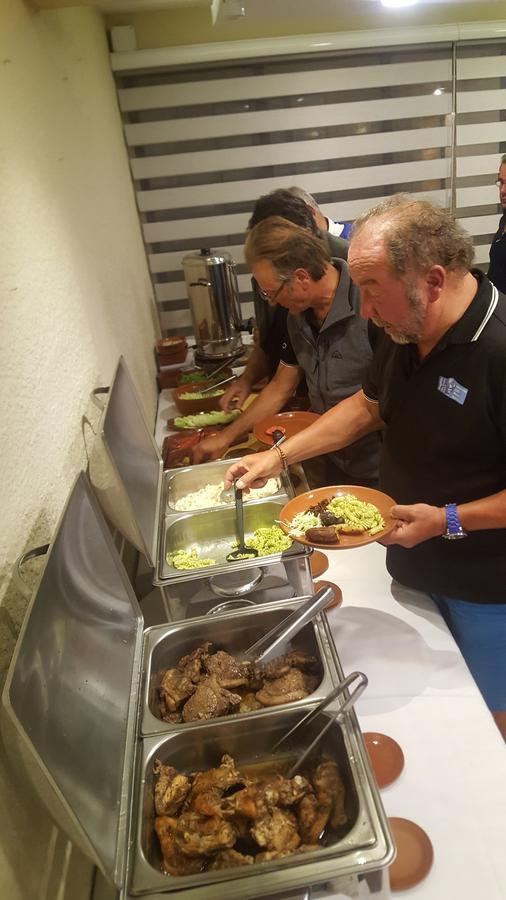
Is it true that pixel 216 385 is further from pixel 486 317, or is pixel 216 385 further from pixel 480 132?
pixel 480 132

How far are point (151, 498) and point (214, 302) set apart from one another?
7.26ft

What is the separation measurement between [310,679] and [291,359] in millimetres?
1734

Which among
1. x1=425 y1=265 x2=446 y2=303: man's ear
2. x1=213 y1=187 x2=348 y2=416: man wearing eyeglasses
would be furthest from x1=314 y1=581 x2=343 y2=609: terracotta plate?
x1=213 y1=187 x2=348 y2=416: man wearing eyeglasses

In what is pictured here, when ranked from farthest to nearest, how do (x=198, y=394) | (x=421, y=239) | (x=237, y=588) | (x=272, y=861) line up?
1. (x=198, y=394)
2. (x=237, y=588)
3. (x=421, y=239)
4. (x=272, y=861)

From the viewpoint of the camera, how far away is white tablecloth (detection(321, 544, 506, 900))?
3.31ft

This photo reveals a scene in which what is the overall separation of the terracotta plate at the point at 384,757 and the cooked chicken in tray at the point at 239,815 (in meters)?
0.16

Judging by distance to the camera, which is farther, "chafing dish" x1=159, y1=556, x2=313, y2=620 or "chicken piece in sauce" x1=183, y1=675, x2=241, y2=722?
"chafing dish" x1=159, y1=556, x2=313, y2=620

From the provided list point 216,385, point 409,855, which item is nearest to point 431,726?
point 409,855

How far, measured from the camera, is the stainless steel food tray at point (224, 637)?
127 centimetres

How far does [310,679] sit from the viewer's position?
1249 millimetres

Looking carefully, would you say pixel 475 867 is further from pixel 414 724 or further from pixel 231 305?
pixel 231 305

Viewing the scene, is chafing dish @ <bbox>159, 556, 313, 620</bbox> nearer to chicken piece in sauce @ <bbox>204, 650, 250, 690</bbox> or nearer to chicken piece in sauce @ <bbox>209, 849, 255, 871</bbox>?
chicken piece in sauce @ <bbox>204, 650, 250, 690</bbox>

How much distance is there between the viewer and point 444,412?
1.44 m

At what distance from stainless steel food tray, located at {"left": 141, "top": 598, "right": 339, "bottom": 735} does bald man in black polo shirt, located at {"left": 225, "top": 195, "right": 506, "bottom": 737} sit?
33 centimetres
